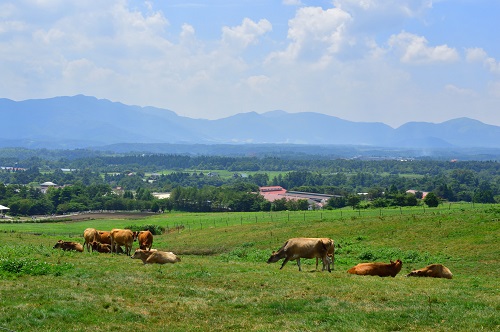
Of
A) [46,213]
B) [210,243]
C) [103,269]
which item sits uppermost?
[103,269]

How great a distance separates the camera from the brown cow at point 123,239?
32.1 m

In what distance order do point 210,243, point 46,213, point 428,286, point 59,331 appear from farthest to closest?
point 46,213, point 210,243, point 428,286, point 59,331

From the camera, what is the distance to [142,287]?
18547 millimetres

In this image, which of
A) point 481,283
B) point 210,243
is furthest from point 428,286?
point 210,243

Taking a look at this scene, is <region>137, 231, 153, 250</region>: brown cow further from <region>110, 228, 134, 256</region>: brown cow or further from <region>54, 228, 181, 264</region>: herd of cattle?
<region>110, 228, 134, 256</region>: brown cow

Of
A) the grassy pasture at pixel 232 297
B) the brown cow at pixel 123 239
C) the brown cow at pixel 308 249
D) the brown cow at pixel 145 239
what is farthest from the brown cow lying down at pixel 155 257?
the brown cow at pixel 308 249

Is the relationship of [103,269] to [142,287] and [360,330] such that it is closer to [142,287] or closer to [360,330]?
[142,287]

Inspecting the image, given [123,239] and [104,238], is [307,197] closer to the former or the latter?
[104,238]

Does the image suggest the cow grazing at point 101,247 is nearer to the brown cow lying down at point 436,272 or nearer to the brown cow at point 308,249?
the brown cow at point 308,249

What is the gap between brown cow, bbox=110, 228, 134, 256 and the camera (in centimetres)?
3206

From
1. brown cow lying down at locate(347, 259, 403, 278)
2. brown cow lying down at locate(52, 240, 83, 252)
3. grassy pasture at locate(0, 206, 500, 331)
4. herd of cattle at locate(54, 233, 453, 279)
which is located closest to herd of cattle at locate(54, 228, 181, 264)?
brown cow lying down at locate(52, 240, 83, 252)

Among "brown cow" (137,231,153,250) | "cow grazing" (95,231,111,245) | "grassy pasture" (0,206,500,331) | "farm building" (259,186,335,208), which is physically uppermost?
"grassy pasture" (0,206,500,331)

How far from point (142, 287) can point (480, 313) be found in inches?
435

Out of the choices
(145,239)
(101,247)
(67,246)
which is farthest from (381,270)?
(67,246)
